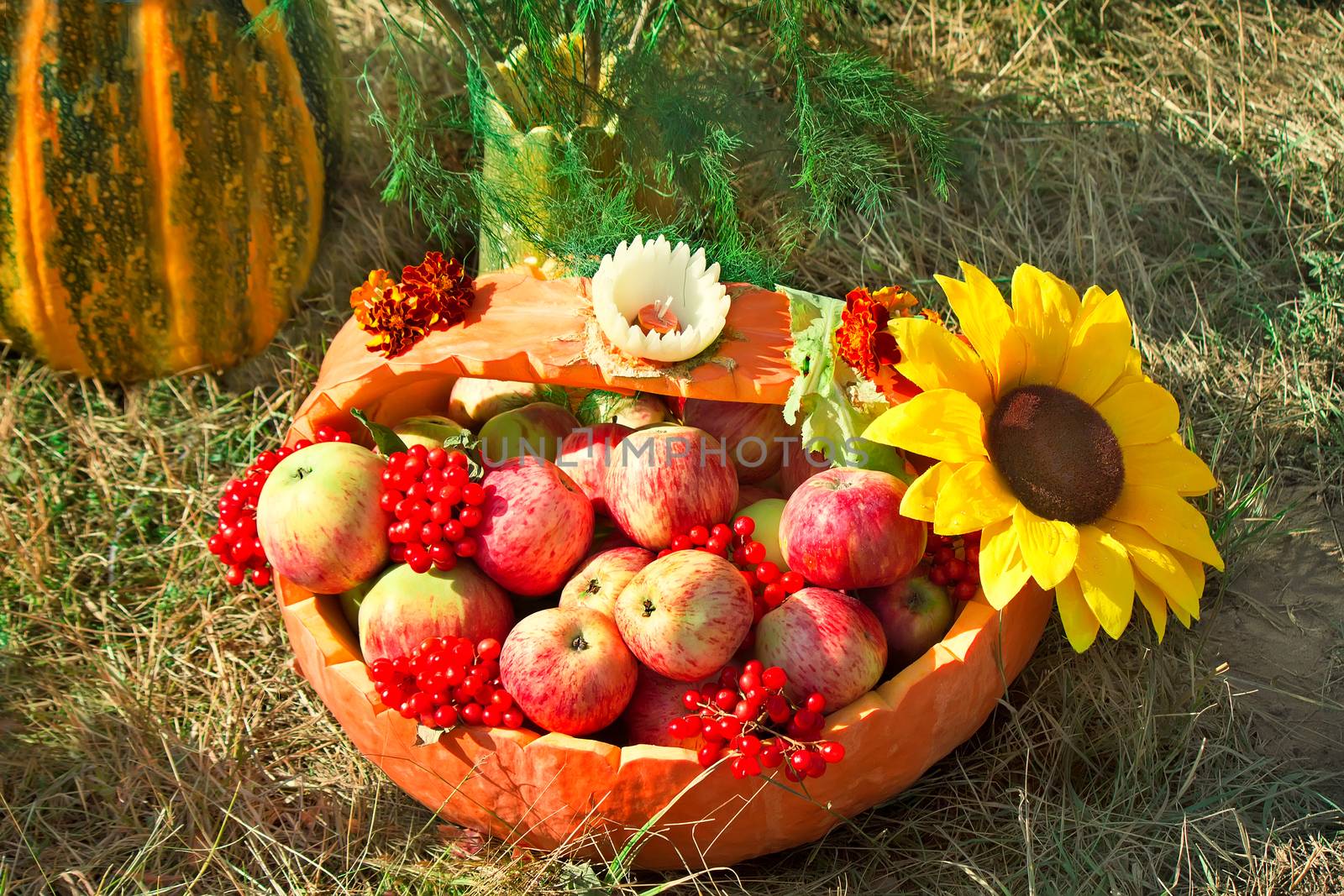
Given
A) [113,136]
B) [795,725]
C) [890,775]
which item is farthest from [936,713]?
[113,136]

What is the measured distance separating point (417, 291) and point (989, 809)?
1.71 m

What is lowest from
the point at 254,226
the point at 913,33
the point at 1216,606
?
the point at 1216,606

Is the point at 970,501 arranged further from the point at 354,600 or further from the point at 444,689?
the point at 354,600

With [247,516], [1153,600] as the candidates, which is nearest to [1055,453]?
[1153,600]

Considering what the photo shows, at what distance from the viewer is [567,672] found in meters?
2.01

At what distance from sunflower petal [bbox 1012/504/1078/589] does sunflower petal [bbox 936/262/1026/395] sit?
1.00 feet

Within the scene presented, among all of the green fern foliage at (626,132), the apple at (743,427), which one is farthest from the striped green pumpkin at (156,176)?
the apple at (743,427)

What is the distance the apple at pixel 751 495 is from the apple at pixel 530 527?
1.35ft

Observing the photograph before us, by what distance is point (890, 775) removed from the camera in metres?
2.15

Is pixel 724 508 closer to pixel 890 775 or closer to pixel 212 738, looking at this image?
pixel 890 775

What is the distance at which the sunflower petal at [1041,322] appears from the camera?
87.8 inches

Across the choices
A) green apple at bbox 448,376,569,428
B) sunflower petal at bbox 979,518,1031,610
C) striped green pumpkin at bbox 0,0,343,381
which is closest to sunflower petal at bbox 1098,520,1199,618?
sunflower petal at bbox 979,518,1031,610

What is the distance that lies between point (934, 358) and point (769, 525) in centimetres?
53

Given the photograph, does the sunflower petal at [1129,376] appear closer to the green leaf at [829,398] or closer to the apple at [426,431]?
the green leaf at [829,398]
